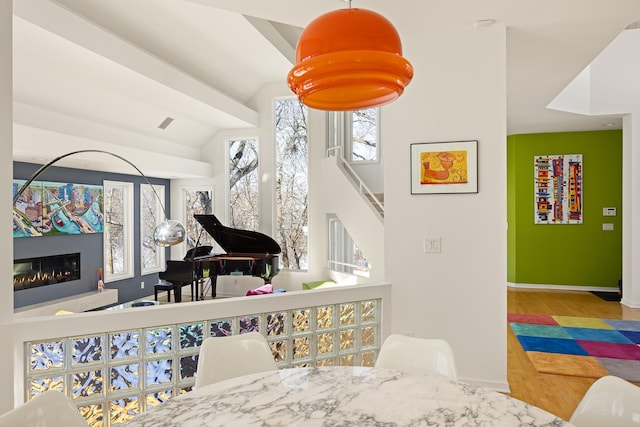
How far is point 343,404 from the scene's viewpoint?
136cm

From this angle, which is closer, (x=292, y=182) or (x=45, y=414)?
(x=45, y=414)

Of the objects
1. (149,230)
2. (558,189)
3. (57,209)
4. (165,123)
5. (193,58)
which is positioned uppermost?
(193,58)

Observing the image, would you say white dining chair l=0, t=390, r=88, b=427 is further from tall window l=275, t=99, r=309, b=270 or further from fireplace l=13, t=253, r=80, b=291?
tall window l=275, t=99, r=309, b=270

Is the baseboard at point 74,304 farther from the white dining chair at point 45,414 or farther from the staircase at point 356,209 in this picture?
the white dining chair at point 45,414

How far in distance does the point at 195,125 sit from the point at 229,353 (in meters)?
6.76

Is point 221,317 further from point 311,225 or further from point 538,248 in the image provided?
point 538,248

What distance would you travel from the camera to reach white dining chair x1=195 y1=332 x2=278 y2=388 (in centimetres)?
183

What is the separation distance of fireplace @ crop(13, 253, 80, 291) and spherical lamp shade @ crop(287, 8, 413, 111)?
576 cm

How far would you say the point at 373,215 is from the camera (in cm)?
571

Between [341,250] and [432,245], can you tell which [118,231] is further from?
[432,245]

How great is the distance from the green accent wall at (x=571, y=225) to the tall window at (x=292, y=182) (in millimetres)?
3956

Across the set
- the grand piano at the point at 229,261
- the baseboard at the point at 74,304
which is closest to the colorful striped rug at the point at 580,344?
the grand piano at the point at 229,261

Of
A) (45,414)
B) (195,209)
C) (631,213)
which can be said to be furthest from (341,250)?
(45,414)

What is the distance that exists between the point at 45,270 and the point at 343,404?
5.97 m
